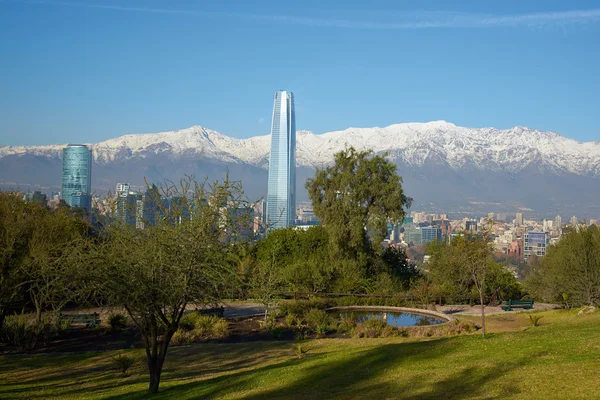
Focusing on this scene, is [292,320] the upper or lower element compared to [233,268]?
lower

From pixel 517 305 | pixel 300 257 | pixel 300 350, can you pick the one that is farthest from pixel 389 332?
pixel 300 257

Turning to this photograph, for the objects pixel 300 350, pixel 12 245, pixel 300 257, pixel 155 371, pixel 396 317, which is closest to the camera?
pixel 155 371

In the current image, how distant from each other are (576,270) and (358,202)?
12.8 meters

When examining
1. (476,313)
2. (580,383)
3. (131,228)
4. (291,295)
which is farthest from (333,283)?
(580,383)

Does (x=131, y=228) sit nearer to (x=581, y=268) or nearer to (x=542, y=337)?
(x=542, y=337)

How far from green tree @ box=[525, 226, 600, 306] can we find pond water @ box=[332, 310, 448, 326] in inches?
289

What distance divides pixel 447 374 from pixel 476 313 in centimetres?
1605

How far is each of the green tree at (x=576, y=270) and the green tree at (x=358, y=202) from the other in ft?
31.0

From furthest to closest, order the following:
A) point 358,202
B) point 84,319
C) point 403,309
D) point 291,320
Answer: point 358,202 → point 403,309 → point 291,320 → point 84,319

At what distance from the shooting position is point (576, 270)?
27516 mm

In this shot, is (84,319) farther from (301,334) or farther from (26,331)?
(301,334)

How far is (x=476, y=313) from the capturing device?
85.5 ft

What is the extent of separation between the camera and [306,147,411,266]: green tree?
34.9 meters

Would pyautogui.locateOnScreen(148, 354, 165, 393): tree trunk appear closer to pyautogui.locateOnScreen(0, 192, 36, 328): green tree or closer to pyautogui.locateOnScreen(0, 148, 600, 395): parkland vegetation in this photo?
pyautogui.locateOnScreen(0, 148, 600, 395): parkland vegetation
